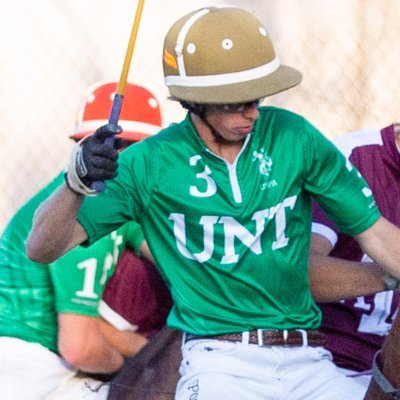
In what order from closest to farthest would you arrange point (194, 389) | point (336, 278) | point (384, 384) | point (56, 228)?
point (384, 384)
point (56, 228)
point (194, 389)
point (336, 278)

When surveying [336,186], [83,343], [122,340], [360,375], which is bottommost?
[360,375]

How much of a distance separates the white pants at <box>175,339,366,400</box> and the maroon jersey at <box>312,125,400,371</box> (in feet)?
1.94

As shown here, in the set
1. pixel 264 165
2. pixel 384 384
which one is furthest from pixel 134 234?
pixel 384 384

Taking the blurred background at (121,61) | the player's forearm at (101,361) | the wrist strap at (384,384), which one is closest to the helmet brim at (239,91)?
the wrist strap at (384,384)

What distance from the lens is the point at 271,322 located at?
4273mm

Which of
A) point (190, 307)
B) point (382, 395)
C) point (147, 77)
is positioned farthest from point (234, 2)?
point (382, 395)

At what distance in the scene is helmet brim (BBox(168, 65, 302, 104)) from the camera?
4125 millimetres

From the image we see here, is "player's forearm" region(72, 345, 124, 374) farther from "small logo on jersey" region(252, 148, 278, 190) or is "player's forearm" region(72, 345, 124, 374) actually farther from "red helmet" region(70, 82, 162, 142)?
"small logo on jersey" region(252, 148, 278, 190)

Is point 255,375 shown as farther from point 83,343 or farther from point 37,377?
point 37,377

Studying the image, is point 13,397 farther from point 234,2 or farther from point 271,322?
point 234,2

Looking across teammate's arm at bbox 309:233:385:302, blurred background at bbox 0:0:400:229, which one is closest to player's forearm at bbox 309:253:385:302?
teammate's arm at bbox 309:233:385:302

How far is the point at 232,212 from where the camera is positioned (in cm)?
421

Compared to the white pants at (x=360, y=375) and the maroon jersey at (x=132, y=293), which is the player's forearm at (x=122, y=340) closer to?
the maroon jersey at (x=132, y=293)

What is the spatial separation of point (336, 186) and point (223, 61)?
57 cm
